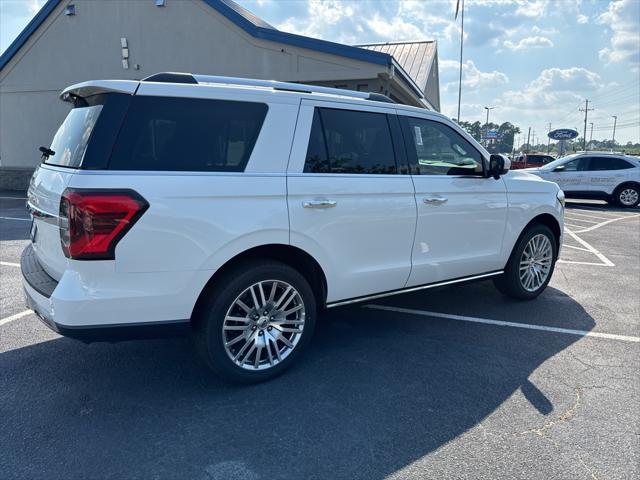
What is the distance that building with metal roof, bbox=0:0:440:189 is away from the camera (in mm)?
11812

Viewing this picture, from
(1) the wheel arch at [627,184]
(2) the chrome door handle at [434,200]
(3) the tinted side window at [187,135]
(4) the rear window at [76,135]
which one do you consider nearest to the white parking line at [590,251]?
(2) the chrome door handle at [434,200]

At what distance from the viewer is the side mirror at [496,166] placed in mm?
4559

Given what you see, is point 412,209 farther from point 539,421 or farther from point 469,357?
point 539,421

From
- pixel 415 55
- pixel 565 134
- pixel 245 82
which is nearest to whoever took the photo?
pixel 245 82

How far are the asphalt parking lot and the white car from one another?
12.9 meters

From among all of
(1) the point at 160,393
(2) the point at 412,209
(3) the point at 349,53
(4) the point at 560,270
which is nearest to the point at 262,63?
(3) the point at 349,53

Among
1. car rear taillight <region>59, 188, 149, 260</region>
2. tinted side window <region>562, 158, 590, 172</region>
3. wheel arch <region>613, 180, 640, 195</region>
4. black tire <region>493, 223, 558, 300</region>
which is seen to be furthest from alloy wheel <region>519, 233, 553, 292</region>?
wheel arch <region>613, 180, 640, 195</region>

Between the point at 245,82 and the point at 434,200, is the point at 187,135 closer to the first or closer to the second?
the point at 245,82

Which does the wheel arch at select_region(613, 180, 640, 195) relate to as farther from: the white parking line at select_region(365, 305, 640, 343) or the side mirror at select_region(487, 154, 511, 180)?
the side mirror at select_region(487, 154, 511, 180)

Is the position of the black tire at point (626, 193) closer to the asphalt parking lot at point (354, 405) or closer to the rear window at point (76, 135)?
the asphalt parking lot at point (354, 405)

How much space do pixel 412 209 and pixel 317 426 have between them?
1.90 metres

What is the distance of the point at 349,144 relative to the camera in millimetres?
3715

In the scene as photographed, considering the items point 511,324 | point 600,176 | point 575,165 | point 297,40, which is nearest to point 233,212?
point 511,324

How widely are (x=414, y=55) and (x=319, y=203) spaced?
23.7 meters
